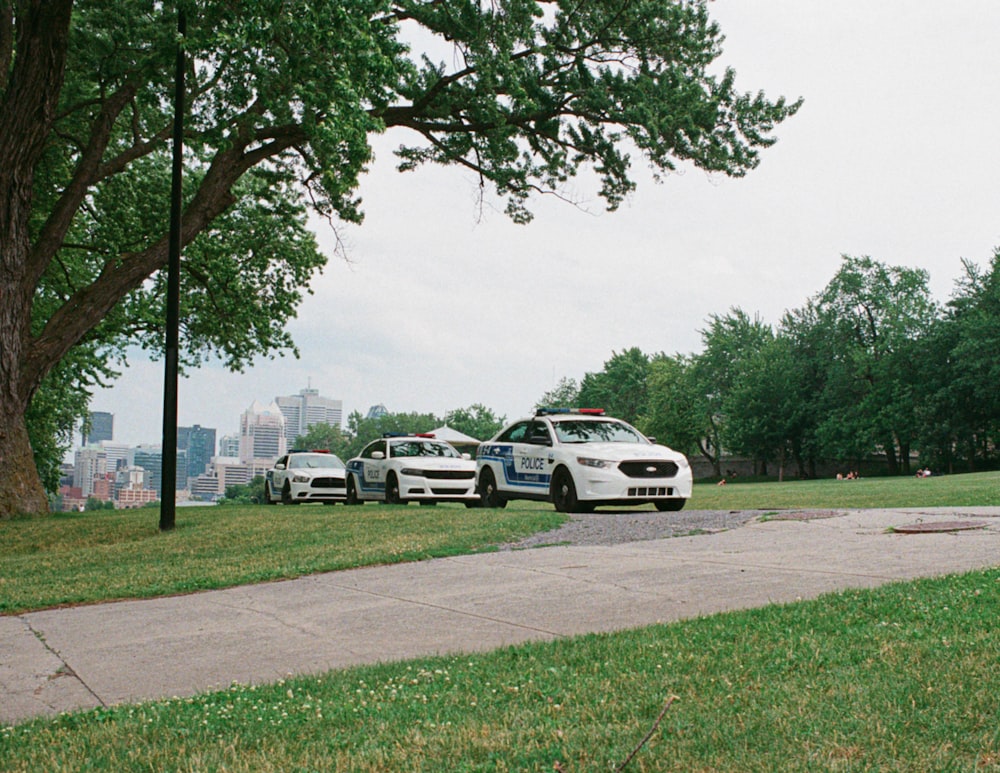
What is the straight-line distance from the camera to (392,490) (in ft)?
72.3

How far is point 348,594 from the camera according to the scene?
26.9ft

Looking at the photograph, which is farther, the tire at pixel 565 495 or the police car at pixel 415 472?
the police car at pixel 415 472

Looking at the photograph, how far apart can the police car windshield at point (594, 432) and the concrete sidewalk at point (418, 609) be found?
5.80m

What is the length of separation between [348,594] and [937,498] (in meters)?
14.1

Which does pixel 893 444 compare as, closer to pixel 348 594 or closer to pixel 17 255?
pixel 17 255

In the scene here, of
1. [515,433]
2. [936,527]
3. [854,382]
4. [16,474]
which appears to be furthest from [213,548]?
[854,382]

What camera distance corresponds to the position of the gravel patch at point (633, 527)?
11.2 m

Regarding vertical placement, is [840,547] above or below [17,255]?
below

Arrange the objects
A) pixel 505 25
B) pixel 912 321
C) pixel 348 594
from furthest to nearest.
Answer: pixel 912 321
pixel 505 25
pixel 348 594

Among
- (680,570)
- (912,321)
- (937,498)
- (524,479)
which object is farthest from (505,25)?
(912,321)

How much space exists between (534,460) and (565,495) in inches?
41.4

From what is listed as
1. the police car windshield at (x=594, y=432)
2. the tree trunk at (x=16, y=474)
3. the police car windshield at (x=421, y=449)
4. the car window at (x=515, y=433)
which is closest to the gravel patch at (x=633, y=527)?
the police car windshield at (x=594, y=432)

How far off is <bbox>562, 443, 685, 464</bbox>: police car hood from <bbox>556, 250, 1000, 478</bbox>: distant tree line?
47814 mm

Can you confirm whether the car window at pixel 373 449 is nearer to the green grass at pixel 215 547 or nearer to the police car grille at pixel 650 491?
the green grass at pixel 215 547
